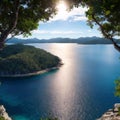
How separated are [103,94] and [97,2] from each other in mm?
133757

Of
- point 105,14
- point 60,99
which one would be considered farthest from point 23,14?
point 60,99

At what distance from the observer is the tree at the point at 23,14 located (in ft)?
62.6

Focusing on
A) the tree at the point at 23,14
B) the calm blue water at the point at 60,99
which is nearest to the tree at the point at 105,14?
the tree at the point at 23,14

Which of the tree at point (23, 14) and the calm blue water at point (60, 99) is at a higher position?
the tree at point (23, 14)

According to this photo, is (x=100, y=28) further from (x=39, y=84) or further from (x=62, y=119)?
(x=39, y=84)

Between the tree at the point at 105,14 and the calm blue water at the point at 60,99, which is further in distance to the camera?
the calm blue water at the point at 60,99

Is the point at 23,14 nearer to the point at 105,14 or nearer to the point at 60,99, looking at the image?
the point at 105,14

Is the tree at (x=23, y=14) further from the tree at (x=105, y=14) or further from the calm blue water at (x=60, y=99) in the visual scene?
the calm blue water at (x=60, y=99)

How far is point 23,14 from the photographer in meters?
20.4

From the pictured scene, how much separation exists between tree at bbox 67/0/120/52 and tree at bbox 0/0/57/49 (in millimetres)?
2309

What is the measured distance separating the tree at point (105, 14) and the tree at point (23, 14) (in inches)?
90.9

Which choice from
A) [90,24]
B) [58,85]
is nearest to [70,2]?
[90,24]

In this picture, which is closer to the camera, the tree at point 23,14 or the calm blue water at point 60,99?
the tree at point 23,14

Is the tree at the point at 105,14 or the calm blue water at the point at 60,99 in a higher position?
the tree at the point at 105,14
